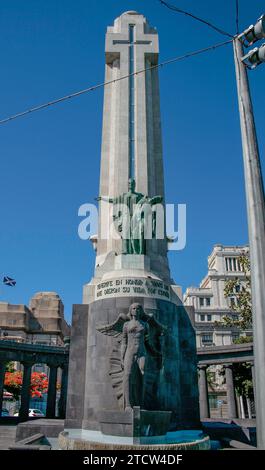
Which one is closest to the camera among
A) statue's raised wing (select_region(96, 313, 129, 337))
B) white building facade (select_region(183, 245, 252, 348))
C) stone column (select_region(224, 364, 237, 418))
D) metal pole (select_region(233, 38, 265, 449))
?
metal pole (select_region(233, 38, 265, 449))

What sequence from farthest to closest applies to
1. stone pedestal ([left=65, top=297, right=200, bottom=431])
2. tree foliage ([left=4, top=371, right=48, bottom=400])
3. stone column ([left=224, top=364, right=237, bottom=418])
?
tree foliage ([left=4, top=371, right=48, bottom=400]), stone column ([left=224, top=364, right=237, bottom=418]), stone pedestal ([left=65, top=297, right=200, bottom=431])

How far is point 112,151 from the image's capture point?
3133 centimetres

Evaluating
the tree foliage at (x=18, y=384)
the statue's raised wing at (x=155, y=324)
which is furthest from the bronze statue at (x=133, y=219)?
the tree foliage at (x=18, y=384)

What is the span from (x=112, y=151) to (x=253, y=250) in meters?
24.9

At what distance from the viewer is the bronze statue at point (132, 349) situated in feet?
57.8

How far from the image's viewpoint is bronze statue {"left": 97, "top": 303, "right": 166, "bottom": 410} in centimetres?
1762

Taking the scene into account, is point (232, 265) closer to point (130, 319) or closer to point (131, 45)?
point (131, 45)

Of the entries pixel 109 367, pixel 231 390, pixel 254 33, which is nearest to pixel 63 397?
pixel 231 390

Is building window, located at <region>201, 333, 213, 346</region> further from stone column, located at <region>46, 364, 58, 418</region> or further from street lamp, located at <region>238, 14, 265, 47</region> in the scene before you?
street lamp, located at <region>238, 14, 265, 47</region>

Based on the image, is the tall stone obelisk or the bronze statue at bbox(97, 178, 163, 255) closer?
the tall stone obelisk

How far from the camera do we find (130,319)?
18969 millimetres

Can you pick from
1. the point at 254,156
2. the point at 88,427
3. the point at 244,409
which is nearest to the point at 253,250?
the point at 254,156

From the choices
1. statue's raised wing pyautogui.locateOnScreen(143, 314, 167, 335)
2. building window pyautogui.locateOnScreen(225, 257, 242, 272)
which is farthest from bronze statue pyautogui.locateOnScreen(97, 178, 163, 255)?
building window pyautogui.locateOnScreen(225, 257, 242, 272)

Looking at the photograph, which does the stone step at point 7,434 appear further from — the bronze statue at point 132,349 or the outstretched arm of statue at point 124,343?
the outstretched arm of statue at point 124,343
